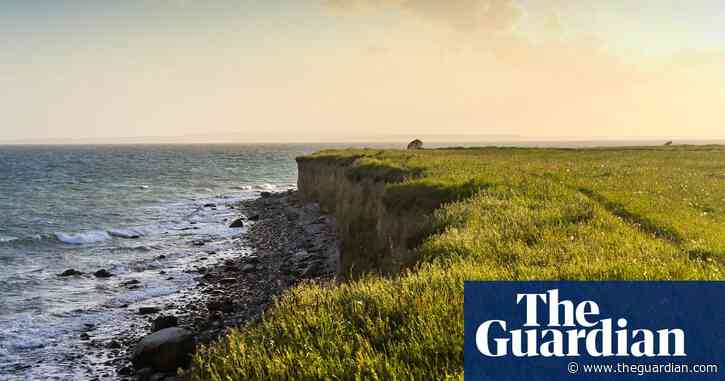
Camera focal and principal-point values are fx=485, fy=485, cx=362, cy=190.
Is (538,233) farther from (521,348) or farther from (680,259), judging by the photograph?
(521,348)

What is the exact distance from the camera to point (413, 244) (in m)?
11.8

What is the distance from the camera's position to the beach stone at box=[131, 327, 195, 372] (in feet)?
48.6

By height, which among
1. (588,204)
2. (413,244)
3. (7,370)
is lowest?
(7,370)

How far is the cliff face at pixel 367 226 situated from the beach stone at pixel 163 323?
21.2ft

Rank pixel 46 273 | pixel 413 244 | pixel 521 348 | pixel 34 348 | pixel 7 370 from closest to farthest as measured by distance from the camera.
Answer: pixel 521 348 → pixel 413 244 → pixel 7 370 → pixel 34 348 → pixel 46 273

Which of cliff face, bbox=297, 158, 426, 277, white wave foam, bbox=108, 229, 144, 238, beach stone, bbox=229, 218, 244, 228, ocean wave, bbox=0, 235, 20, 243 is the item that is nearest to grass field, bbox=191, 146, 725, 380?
cliff face, bbox=297, 158, 426, 277

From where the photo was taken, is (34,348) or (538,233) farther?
(34,348)

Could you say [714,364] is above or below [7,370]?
above

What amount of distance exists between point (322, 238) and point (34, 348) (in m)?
17.2

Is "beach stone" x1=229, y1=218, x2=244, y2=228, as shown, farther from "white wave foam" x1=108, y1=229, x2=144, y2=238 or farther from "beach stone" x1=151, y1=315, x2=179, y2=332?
"beach stone" x1=151, y1=315, x2=179, y2=332

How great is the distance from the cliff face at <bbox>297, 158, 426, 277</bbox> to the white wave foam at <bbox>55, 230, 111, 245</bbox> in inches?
661

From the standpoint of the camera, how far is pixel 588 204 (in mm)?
12828

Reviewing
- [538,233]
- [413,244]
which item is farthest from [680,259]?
[413,244]

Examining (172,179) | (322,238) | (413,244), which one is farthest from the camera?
(172,179)
